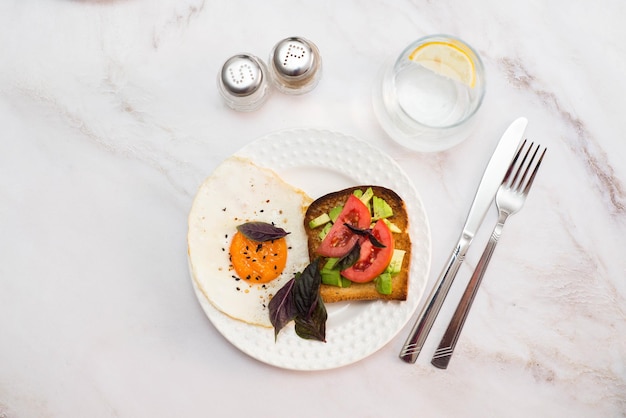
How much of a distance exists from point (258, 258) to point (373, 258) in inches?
17.8

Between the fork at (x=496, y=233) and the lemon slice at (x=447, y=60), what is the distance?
38cm

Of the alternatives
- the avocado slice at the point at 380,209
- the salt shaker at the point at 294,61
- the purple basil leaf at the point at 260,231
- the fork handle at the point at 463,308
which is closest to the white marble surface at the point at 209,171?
the fork handle at the point at 463,308

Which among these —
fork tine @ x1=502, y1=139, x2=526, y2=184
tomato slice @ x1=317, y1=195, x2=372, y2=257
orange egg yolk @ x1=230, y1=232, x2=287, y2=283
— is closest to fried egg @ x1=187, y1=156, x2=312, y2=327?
orange egg yolk @ x1=230, y1=232, x2=287, y2=283

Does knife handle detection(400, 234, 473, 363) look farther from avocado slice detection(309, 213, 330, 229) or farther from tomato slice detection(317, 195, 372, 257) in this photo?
avocado slice detection(309, 213, 330, 229)

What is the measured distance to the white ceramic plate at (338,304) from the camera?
6.79 feet

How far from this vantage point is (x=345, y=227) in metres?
2.04

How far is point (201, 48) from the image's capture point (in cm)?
234

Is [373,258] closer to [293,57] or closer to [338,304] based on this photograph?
[338,304]

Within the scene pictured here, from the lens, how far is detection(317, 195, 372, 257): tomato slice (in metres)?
2.03

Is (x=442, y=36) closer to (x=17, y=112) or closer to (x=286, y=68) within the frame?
(x=286, y=68)

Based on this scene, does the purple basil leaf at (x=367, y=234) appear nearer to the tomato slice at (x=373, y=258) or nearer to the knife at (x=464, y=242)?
the tomato slice at (x=373, y=258)

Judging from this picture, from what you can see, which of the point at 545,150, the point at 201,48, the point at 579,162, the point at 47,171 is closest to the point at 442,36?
the point at 545,150

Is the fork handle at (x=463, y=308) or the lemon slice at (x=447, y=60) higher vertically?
the lemon slice at (x=447, y=60)

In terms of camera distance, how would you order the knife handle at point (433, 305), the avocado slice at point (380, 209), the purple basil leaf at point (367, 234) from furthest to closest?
the knife handle at point (433, 305), the avocado slice at point (380, 209), the purple basil leaf at point (367, 234)
